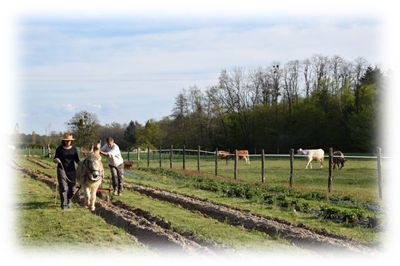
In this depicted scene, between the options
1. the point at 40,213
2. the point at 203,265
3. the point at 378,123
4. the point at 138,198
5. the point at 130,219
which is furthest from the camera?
the point at 378,123

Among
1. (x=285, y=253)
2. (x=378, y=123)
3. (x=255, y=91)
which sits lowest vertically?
(x=285, y=253)

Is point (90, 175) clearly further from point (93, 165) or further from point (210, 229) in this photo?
point (210, 229)

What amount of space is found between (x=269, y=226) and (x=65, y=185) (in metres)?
5.45

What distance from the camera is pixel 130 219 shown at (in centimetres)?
1184

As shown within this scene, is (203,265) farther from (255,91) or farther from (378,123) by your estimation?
(255,91)

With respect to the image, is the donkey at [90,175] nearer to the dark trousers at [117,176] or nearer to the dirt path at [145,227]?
the dirt path at [145,227]

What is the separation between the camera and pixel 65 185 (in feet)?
44.9

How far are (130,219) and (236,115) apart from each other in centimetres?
6417

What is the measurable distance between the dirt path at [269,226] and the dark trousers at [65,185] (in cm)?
284

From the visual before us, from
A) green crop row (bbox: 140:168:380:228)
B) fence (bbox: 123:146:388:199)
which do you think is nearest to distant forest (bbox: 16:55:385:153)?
fence (bbox: 123:146:388:199)

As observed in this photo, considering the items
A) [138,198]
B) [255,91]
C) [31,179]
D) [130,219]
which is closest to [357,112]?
[255,91]

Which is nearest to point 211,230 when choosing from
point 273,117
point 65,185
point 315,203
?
point 65,185

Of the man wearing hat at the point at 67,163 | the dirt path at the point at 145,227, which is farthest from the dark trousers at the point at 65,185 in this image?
the dirt path at the point at 145,227

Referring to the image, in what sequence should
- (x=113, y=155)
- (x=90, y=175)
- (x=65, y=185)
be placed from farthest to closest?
1. (x=113, y=155)
2. (x=65, y=185)
3. (x=90, y=175)
